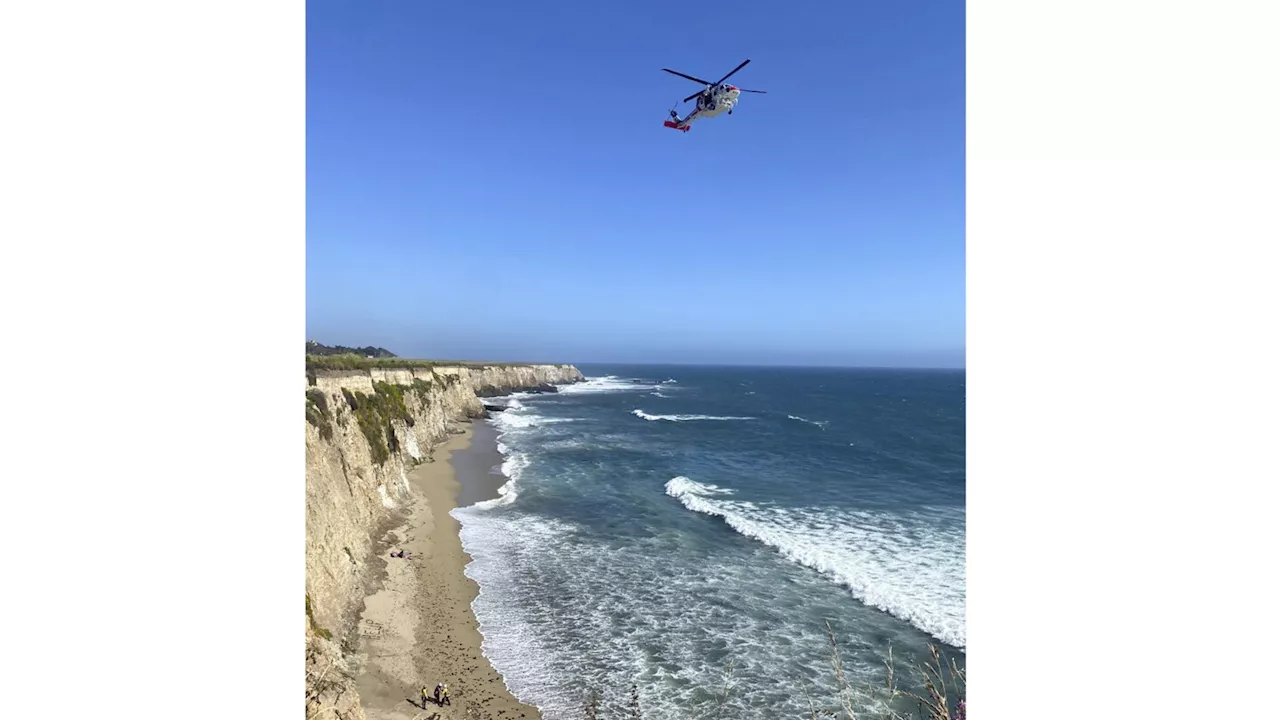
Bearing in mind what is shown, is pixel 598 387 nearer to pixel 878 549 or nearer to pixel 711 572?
pixel 878 549

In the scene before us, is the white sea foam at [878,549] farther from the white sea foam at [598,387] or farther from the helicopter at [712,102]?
the white sea foam at [598,387]

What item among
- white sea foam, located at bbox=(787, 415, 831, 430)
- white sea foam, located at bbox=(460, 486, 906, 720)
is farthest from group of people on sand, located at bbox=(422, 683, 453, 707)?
white sea foam, located at bbox=(787, 415, 831, 430)

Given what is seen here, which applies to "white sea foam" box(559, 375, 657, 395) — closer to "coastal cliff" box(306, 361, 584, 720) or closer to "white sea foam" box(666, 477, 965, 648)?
"coastal cliff" box(306, 361, 584, 720)

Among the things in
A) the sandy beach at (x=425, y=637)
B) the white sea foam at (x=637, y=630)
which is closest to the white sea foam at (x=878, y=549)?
the white sea foam at (x=637, y=630)
